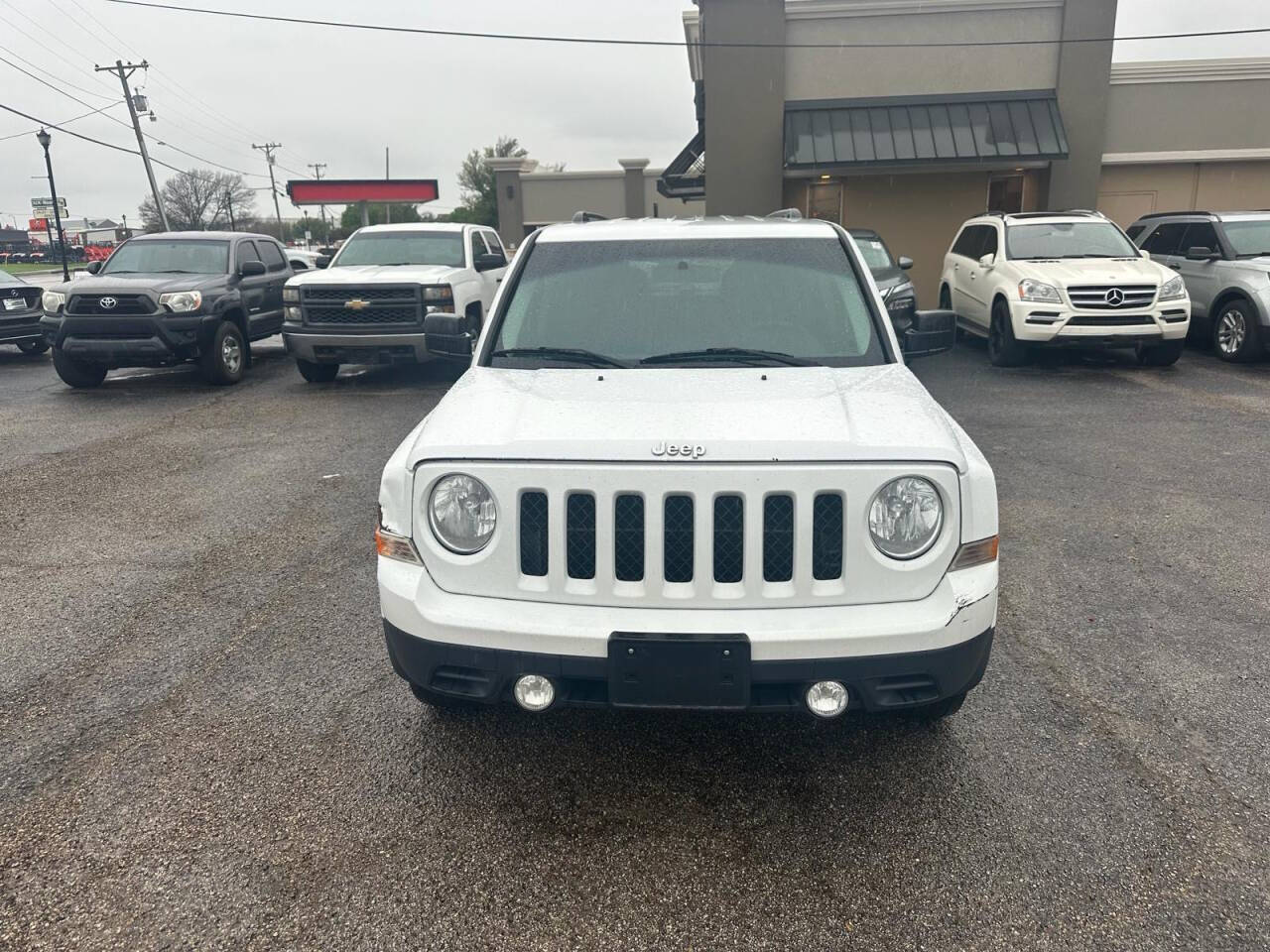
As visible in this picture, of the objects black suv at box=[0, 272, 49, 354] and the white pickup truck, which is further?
black suv at box=[0, 272, 49, 354]

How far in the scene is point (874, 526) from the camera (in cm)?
275

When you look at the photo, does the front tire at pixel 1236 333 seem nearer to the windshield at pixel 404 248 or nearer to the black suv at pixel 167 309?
the windshield at pixel 404 248

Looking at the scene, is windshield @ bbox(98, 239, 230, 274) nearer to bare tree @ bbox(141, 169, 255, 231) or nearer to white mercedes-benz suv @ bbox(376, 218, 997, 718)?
white mercedes-benz suv @ bbox(376, 218, 997, 718)

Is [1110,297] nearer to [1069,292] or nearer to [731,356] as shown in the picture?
[1069,292]

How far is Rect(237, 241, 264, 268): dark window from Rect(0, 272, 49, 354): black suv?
411cm

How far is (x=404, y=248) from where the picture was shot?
1223 cm

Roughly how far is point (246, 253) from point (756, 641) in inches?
479

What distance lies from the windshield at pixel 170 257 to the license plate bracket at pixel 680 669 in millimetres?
11259

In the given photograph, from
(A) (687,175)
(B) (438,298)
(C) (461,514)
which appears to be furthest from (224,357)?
(A) (687,175)

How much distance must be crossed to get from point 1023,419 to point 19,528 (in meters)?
8.29

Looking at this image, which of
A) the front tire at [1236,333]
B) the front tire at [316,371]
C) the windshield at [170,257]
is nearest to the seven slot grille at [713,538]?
the front tire at [316,371]

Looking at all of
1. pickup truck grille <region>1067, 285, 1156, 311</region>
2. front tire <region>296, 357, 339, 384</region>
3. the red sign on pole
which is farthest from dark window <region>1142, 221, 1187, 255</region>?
the red sign on pole

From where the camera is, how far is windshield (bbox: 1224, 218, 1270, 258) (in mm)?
12117

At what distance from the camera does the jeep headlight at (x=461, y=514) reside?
2.83 metres
